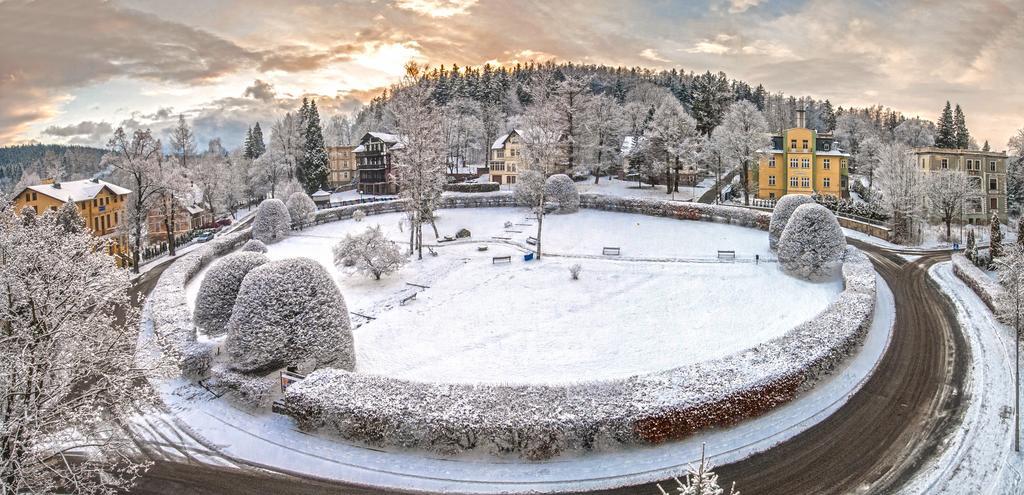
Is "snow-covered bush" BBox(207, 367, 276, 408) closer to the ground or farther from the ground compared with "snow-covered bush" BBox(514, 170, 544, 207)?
closer to the ground

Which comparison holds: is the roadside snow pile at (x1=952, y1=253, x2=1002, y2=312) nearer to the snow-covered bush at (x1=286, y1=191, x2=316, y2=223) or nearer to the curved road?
the curved road

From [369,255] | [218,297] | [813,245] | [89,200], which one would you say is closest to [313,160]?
[89,200]

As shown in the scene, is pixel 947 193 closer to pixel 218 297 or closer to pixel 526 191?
pixel 526 191

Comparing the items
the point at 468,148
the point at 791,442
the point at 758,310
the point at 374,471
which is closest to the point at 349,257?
the point at 374,471

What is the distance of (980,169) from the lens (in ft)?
177

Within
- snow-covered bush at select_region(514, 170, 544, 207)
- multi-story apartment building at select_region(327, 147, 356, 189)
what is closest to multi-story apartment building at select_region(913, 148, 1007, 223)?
snow-covered bush at select_region(514, 170, 544, 207)

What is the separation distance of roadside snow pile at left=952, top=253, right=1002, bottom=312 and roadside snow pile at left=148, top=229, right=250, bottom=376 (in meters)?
33.0

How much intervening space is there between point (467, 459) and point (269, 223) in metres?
34.7

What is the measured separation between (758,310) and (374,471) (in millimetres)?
18672

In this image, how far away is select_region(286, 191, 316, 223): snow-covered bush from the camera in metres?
47.2

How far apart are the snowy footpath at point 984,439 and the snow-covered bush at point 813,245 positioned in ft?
23.0

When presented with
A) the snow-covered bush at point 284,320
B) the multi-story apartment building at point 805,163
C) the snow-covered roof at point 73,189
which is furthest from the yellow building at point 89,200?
the multi-story apartment building at point 805,163

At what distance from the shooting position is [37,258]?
35.6 ft

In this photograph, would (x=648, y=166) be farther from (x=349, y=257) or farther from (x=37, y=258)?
(x=37, y=258)
